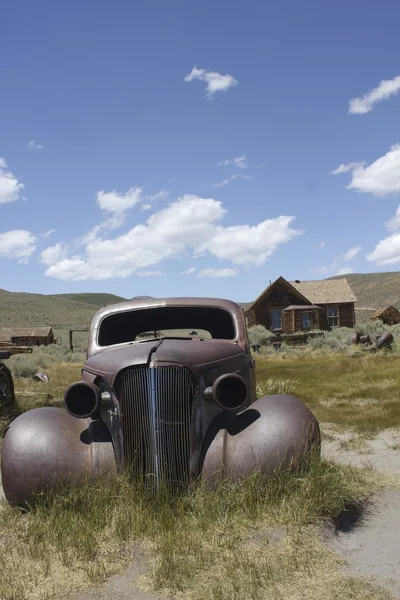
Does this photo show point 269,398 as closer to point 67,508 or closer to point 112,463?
point 112,463

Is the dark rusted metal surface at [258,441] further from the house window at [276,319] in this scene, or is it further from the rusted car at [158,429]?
the house window at [276,319]

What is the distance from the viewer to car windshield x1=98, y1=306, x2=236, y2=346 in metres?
6.46

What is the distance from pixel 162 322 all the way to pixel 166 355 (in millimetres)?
2664

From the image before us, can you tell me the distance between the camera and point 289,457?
14.3 ft

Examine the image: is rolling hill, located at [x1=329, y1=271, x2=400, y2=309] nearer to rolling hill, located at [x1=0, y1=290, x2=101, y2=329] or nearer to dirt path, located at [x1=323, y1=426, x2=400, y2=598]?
rolling hill, located at [x1=0, y1=290, x2=101, y2=329]

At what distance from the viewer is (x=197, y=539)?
12.3 ft

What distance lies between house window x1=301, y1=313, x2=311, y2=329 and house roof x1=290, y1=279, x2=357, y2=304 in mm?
1910

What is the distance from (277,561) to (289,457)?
1.01 metres

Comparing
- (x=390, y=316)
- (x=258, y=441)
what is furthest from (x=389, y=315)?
(x=258, y=441)

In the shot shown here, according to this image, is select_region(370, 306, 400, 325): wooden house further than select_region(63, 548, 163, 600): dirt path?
Yes

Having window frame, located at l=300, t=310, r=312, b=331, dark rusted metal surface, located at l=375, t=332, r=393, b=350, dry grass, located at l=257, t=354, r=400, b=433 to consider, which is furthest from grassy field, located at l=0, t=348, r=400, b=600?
window frame, located at l=300, t=310, r=312, b=331

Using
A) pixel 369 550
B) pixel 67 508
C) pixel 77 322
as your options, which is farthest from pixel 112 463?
pixel 77 322

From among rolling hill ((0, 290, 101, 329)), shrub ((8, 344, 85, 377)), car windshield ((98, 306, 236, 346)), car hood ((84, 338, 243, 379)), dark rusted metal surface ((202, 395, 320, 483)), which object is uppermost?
rolling hill ((0, 290, 101, 329))

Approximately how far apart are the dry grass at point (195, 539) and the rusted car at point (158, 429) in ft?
0.50
